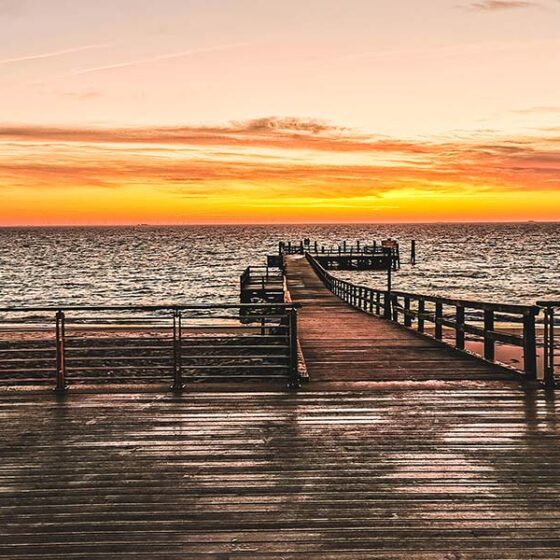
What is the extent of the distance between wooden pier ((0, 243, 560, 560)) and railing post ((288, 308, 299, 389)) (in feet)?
0.13

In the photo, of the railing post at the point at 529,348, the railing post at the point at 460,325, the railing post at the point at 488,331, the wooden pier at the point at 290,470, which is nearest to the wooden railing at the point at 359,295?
the railing post at the point at 460,325

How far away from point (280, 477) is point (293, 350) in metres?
3.29

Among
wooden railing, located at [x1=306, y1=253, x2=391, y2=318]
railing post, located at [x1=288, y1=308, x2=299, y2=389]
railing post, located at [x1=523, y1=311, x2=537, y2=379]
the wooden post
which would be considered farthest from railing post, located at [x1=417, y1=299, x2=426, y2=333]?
railing post, located at [x1=288, y1=308, x2=299, y2=389]

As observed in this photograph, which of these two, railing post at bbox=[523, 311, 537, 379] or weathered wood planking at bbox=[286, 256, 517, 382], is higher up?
railing post at bbox=[523, 311, 537, 379]

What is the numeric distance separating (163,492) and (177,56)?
17838 mm

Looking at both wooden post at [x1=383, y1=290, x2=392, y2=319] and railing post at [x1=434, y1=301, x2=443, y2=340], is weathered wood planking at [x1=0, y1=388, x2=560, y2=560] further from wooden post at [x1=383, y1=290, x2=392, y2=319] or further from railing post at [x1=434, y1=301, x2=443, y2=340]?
wooden post at [x1=383, y1=290, x2=392, y2=319]

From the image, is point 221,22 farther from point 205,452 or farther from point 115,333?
point 115,333

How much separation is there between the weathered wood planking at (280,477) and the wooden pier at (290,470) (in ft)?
0.06

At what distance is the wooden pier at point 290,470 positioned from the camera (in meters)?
4.41

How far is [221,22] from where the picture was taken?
16234 mm

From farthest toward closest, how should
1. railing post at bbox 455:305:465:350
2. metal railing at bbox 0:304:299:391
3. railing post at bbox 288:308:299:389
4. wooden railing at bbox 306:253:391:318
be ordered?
wooden railing at bbox 306:253:391:318, railing post at bbox 455:305:465:350, railing post at bbox 288:308:299:389, metal railing at bbox 0:304:299:391

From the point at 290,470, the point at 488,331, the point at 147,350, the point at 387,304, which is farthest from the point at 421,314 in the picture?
the point at 290,470

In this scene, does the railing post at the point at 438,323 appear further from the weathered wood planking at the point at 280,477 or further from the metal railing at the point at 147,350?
the weathered wood planking at the point at 280,477

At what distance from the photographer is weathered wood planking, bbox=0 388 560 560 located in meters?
4.40
